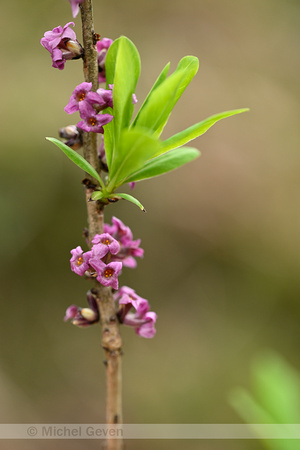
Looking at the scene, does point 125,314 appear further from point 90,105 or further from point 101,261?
point 90,105

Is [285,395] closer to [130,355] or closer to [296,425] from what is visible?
[296,425]

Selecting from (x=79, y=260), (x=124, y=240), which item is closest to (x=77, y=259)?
(x=79, y=260)

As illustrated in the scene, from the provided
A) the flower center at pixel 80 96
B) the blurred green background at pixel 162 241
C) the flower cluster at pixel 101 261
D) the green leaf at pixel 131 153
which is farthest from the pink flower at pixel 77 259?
the blurred green background at pixel 162 241

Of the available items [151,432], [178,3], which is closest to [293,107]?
[178,3]

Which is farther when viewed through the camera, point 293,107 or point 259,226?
point 293,107

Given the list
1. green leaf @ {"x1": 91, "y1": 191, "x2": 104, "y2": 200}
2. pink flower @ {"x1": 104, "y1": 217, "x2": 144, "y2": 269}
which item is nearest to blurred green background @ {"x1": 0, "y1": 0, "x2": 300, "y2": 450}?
pink flower @ {"x1": 104, "y1": 217, "x2": 144, "y2": 269}

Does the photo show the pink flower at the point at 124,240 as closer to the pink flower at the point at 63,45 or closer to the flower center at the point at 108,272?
the flower center at the point at 108,272

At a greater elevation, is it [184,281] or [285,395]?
[184,281]

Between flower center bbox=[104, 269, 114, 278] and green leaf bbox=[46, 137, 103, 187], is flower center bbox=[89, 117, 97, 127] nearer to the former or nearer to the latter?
green leaf bbox=[46, 137, 103, 187]
